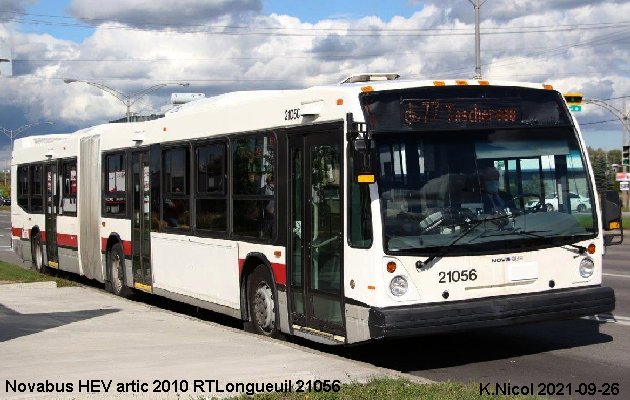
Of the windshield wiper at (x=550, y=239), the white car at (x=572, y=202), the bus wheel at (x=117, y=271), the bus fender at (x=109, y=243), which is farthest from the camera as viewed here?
the bus fender at (x=109, y=243)

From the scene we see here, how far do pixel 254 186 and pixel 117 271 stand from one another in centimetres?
665

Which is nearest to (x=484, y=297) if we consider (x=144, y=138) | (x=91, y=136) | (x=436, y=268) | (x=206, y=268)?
(x=436, y=268)

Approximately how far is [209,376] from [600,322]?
5853 mm

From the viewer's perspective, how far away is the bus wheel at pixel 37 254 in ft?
74.9

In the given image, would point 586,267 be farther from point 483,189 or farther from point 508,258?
point 483,189

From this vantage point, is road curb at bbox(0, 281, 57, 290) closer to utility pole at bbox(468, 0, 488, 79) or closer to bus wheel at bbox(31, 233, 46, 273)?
bus wheel at bbox(31, 233, 46, 273)

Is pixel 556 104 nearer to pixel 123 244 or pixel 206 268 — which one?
pixel 206 268

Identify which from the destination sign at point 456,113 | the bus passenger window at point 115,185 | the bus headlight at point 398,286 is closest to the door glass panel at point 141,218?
the bus passenger window at point 115,185

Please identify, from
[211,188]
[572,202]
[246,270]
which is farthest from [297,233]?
[572,202]

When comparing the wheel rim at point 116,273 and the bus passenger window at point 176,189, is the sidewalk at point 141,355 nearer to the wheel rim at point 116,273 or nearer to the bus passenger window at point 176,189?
the bus passenger window at point 176,189

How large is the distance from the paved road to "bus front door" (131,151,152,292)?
4.76m

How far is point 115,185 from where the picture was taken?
58.0ft

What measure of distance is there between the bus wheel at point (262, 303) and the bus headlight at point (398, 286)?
2.35 m

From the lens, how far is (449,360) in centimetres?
1038
